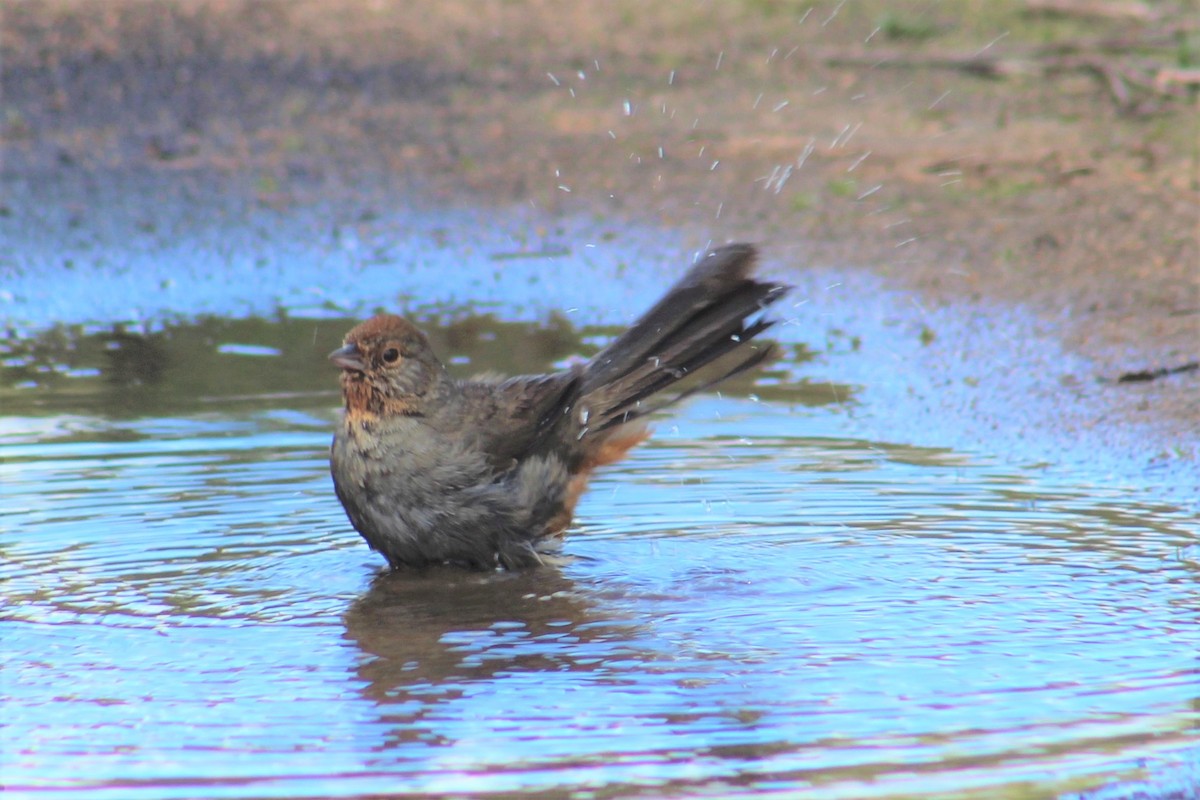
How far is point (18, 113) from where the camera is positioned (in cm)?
1296

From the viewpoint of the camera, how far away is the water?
150 inches

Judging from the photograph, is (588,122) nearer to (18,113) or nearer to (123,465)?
(18,113)

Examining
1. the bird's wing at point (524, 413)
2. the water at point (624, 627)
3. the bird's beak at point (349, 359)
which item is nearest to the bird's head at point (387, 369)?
the bird's beak at point (349, 359)

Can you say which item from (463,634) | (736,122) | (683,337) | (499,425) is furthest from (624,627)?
(736,122)

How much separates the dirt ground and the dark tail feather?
237cm

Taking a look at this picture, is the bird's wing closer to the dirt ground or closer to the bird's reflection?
the bird's reflection

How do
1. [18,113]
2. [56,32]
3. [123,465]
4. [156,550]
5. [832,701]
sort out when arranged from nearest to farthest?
[832,701]
[156,550]
[123,465]
[18,113]
[56,32]

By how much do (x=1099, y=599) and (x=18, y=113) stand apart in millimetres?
10107

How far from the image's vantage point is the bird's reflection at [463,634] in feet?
14.4

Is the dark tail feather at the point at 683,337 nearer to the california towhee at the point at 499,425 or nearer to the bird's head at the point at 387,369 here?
the california towhee at the point at 499,425

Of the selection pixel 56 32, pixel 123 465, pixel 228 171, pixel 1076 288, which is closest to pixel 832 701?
pixel 123 465

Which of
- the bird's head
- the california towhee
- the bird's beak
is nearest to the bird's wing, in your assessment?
the california towhee

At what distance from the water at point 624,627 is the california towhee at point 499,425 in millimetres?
163

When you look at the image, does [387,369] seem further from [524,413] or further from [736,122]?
[736,122]
